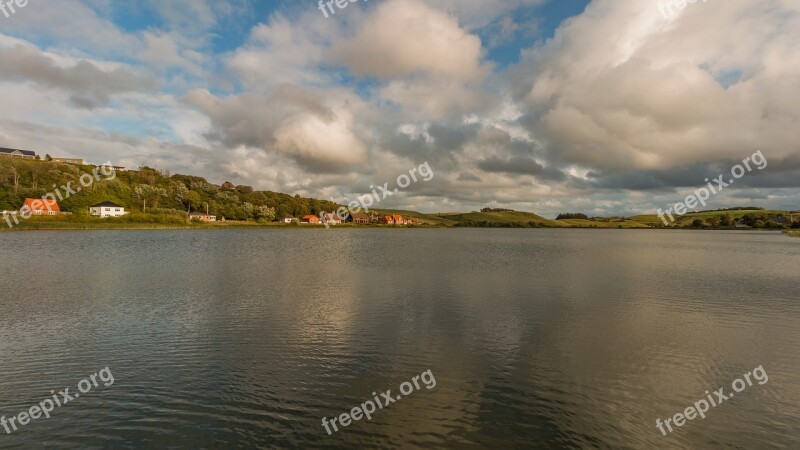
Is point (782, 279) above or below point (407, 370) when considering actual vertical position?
above

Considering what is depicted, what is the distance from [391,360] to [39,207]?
20199 cm

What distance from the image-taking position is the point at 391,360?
910 inches

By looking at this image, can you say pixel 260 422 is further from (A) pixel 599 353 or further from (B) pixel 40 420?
(A) pixel 599 353

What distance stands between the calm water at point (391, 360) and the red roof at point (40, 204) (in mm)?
149500

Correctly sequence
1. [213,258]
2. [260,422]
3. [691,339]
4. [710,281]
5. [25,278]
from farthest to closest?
[213,258], [710,281], [25,278], [691,339], [260,422]

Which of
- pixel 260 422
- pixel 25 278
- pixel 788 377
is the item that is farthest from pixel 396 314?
pixel 25 278

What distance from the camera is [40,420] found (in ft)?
53.3

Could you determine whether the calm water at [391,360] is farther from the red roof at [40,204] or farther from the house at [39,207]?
the red roof at [40,204]

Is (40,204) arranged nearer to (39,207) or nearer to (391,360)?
(39,207)

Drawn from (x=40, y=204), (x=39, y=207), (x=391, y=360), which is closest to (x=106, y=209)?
(x=40, y=204)

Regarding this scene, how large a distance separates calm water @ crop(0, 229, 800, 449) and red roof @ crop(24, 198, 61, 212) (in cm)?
14950

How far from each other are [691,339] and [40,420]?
37643 mm

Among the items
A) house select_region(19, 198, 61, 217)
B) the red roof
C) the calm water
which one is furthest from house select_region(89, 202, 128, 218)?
the calm water

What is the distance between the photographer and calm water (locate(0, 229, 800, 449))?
15.9m
